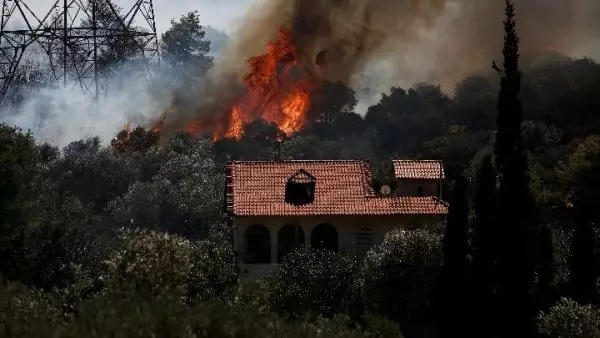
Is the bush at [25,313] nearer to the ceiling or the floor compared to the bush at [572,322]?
nearer to the ceiling

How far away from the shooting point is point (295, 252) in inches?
1556

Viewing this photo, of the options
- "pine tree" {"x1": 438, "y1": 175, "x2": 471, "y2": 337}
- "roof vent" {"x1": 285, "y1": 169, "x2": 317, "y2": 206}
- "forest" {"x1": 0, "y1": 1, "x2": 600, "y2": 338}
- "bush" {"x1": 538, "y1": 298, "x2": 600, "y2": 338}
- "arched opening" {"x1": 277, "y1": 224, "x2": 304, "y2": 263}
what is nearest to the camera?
"forest" {"x1": 0, "y1": 1, "x2": 600, "y2": 338}

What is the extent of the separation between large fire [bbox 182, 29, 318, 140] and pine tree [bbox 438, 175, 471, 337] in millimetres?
49919

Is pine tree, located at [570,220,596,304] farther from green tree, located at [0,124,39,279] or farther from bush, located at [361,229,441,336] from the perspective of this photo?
green tree, located at [0,124,39,279]

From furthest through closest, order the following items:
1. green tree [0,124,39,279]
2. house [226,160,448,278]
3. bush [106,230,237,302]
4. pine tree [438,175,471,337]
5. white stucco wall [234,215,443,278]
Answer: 1. white stucco wall [234,215,443,278]
2. house [226,160,448,278]
3. green tree [0,124,39,279]
4. pine tree [438,175,471,337]
5. bush [106,230,237,302]

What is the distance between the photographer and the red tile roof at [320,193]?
4441 centimetres

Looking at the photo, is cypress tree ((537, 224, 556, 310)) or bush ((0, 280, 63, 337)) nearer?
bush ((0, 280, 63, 337))

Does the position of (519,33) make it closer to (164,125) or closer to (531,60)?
(531,60)

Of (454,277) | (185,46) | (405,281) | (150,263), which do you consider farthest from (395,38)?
(150,263)

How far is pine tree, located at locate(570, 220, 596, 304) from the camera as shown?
40906mm

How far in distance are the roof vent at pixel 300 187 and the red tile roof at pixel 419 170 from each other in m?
5.50

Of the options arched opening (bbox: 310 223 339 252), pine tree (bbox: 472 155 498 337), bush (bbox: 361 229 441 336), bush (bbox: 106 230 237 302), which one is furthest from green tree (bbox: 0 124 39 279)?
pine tree (bbox: 472 155 498 337)

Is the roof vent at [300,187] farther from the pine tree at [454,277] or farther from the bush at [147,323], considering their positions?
the bush at [147,323]

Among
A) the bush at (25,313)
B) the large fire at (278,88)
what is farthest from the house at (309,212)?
the large fire at (278,88)
